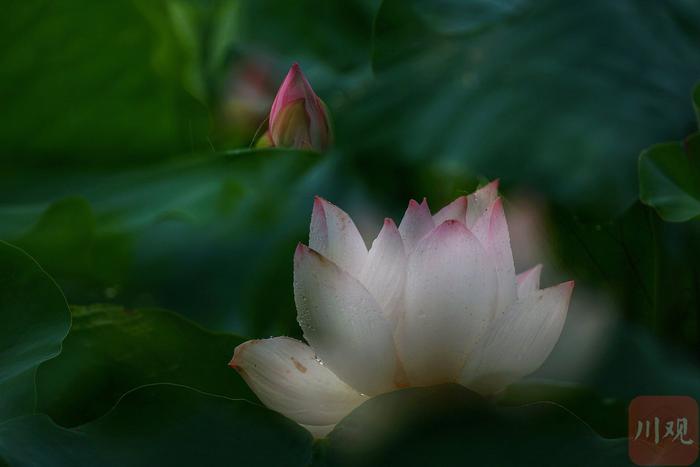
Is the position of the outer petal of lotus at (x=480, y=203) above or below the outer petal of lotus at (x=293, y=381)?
above

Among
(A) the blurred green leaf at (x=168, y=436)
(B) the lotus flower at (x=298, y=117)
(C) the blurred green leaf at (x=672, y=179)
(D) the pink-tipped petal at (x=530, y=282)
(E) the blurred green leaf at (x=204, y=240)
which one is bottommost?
(E) the blurred green leaf at (x=204, y=240)

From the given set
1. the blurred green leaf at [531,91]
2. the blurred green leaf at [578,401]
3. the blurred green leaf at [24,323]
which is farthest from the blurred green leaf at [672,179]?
the blurred green leaf at [24,323]

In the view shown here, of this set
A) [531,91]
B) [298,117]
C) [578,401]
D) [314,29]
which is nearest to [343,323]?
[578,401]

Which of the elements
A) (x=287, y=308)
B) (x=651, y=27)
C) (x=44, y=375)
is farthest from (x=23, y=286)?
(x=651, y=27)

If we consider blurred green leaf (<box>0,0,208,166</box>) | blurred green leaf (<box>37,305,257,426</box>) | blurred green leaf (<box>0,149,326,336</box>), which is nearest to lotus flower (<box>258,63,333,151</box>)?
blurred green leaf (<box>0,149,326,336</box>)

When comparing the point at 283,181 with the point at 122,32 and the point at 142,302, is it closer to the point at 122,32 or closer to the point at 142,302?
the point at 142,302

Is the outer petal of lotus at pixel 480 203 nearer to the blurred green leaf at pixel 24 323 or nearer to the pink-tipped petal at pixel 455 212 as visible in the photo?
the pink-tipped petal at pixel 455 212
